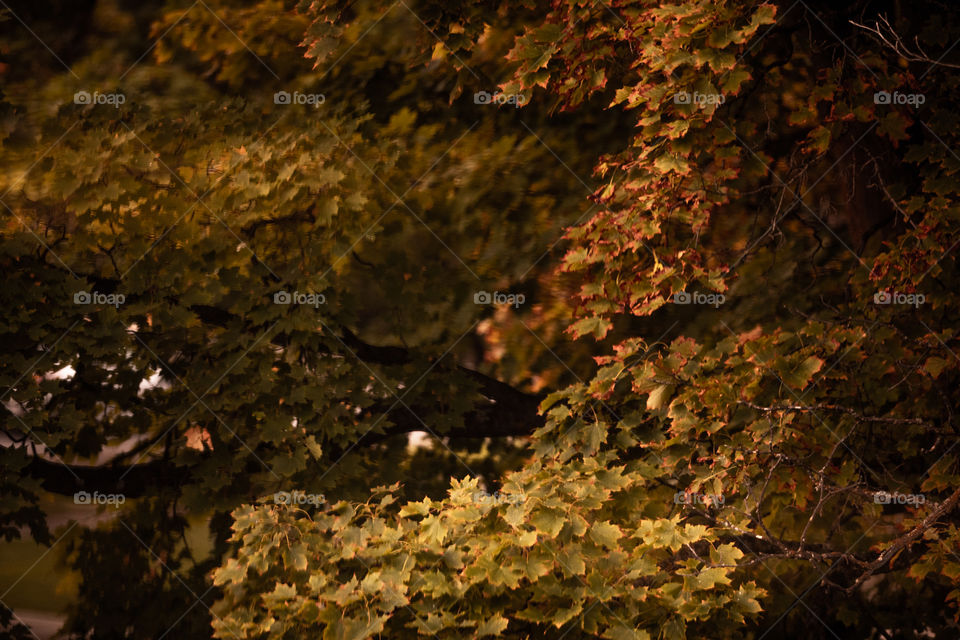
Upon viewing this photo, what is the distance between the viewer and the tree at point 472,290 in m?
4.05

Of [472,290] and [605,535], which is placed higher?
[472,290]

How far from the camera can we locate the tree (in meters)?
4.05

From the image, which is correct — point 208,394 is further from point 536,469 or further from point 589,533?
point 589,533

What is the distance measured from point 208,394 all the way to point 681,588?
3.37m

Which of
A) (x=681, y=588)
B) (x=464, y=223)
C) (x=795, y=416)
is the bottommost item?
(x=795, y=416)

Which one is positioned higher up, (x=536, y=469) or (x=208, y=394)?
(x=208, y=394)

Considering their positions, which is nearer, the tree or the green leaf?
the green leaf

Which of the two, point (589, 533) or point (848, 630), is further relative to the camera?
point (848, 630)

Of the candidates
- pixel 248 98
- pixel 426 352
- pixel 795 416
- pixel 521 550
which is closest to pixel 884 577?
pixel 795 416

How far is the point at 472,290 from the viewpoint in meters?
5.81

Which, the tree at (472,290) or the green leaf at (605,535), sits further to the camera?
the tree at (472,290)

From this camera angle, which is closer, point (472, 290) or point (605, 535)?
point (605, 535)

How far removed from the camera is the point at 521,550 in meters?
3.20

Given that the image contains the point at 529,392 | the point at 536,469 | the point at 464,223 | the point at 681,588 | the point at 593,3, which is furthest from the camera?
the point at 529,392
